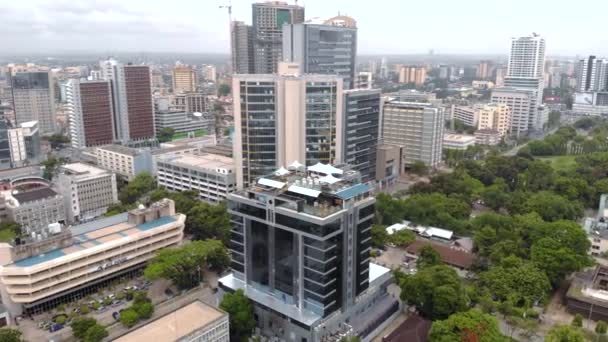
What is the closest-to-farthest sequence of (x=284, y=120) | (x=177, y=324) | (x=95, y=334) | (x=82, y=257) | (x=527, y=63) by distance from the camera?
(x=177, y=324)
(x=95, y=334)
(x=82, y=257)
(x=284, y=120)
(x=527, y=63)

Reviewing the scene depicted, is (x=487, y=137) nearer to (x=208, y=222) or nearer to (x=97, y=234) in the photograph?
(x=208, y=222)

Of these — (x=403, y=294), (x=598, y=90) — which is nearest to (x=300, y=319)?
(x=403, y=294)

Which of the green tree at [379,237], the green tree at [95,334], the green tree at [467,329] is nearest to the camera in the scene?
the green tree at [467,329]

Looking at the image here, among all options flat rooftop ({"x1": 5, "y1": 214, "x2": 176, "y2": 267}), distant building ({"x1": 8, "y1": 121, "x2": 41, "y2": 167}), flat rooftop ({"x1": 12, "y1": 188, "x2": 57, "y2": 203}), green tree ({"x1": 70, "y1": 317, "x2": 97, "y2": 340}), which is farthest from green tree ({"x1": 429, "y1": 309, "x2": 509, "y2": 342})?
distant building ({"x1": 8, "y1": 121, "x2": 41, "y2": 167})

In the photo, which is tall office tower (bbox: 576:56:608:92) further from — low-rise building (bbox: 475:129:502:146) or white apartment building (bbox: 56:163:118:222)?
white apartment building (bbox: 56:163:118:222)

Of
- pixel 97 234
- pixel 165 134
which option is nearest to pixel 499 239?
pixel 97 234

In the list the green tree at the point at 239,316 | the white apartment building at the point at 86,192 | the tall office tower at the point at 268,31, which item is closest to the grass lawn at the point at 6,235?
the white apartment building at the point at 86,192

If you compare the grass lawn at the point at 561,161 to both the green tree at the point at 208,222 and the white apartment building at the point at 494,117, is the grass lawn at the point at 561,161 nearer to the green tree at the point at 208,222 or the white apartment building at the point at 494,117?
the white apartment building at the point at 494,117
